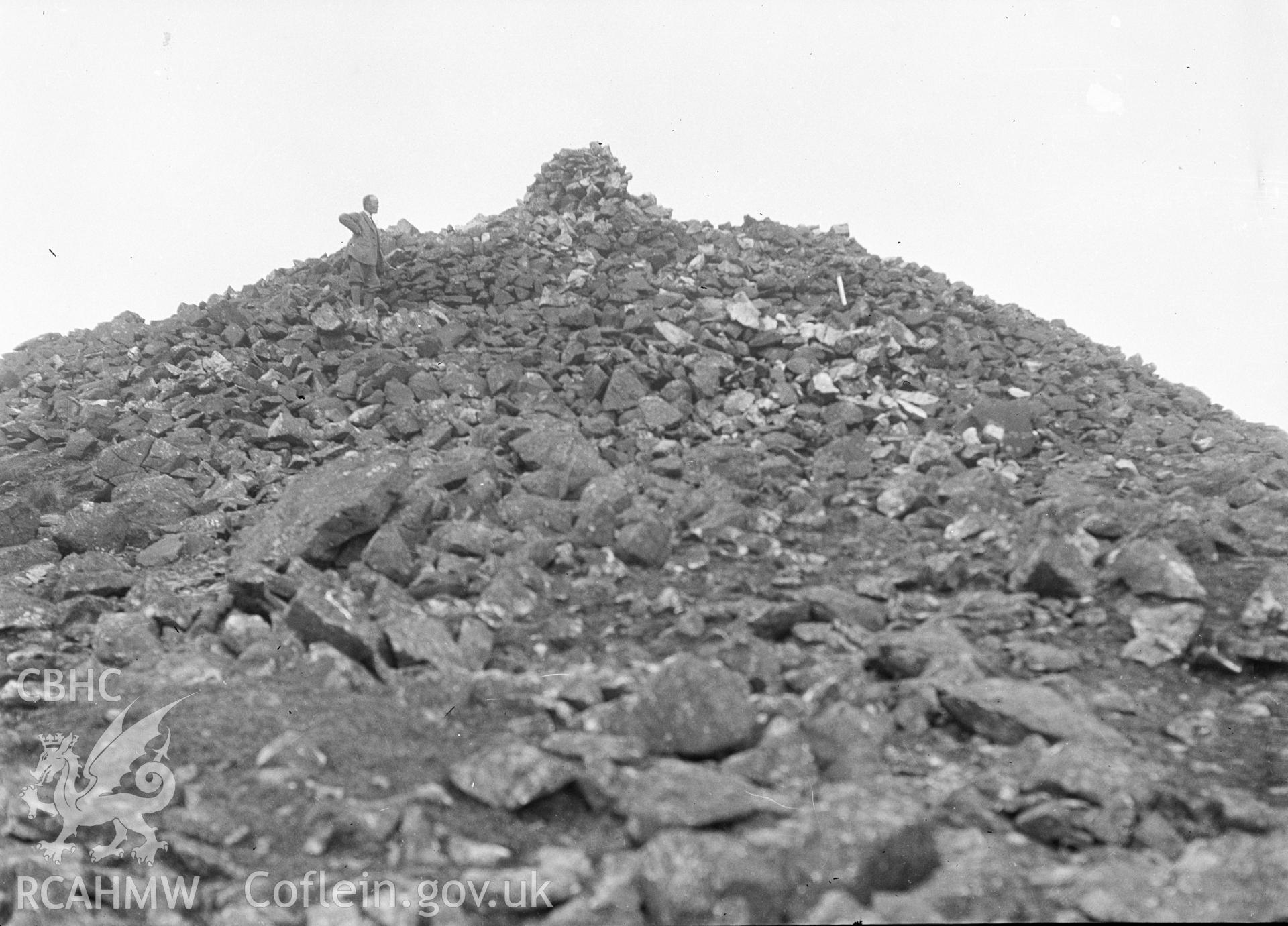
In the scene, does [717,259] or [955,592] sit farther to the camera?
[717,259]

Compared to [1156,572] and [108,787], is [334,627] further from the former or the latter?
[1156,572]

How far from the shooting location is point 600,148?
45.5ft

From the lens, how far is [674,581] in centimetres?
615

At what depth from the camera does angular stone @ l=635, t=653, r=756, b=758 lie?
160 inches

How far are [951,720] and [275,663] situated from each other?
3.87 m

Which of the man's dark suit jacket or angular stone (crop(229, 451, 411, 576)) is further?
the man's dark suit jacket

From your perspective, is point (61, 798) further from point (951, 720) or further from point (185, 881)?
point (951, 720)

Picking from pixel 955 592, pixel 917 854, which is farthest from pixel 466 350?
pixel 917 854

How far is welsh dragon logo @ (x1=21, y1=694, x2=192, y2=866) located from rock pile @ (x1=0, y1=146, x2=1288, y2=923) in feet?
0.40

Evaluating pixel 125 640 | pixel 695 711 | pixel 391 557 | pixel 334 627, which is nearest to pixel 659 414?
pixel 391 557

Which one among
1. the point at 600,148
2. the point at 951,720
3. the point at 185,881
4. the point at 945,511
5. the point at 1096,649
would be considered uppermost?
the point at 600,148

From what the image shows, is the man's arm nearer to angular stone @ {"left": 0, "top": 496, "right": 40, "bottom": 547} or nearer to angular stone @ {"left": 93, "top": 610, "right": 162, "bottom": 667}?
angular stone @ {"left": 0, "top": 496, "right": 40, "bottom": 547}

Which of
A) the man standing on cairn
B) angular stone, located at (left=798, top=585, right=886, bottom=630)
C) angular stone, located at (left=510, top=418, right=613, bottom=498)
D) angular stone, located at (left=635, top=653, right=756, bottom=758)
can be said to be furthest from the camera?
the man standing on cairn

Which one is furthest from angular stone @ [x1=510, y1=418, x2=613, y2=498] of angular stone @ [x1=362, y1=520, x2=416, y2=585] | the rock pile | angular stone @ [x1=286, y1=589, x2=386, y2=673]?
angular stone @ [x1=286, y1=589, x2=386, y2=673]
